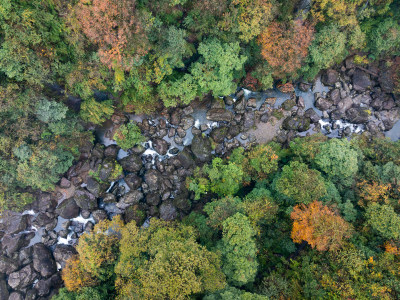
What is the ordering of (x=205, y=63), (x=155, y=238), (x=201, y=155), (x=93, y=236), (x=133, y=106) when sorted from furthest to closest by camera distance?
(x=201, y=155) → (x=133, y=106) → (x=205, y=63) → (x=93, y=236) → (x=155, y=238)

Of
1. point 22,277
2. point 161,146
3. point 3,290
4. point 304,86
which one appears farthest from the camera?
point 304,86

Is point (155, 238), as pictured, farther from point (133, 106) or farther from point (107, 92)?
point (107, 92)

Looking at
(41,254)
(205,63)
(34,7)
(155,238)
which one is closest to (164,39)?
(205,63)

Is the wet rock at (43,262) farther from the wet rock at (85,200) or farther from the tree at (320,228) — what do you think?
the tree at (320,228)

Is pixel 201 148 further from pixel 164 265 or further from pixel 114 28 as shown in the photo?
pixel 114 28

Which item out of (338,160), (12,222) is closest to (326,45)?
(338,160)

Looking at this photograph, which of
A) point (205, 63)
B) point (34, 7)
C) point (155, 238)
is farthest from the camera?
point (205, 63)
